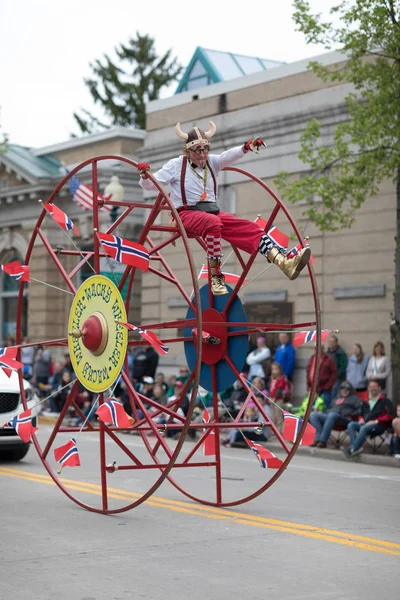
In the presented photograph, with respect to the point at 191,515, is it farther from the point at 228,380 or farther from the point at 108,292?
the point at 108,292

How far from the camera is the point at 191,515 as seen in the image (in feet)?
31.3

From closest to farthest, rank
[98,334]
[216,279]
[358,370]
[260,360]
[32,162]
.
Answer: [98,334], [216,279], [358,370], [260,360], [32,162]

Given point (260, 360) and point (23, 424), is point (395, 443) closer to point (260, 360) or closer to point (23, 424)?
point (260, 360)

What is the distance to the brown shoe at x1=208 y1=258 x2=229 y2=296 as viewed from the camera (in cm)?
976

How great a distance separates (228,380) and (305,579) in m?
3.67

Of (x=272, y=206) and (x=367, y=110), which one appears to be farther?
(x=272, y=206)

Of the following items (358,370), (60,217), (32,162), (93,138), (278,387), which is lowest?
(278,387)

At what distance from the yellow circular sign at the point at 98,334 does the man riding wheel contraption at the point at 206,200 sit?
996 millimetres

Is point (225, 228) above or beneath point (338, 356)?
above

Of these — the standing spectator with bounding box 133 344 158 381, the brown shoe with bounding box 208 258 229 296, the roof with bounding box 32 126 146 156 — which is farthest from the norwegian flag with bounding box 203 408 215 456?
the roof with bounding box 32 126 146 156

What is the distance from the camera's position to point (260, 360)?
21297 mm

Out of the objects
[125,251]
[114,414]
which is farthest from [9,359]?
[125,251]

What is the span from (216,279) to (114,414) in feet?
6.09

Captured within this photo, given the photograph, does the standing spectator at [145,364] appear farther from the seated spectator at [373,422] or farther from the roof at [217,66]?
the roof at [217,66]
